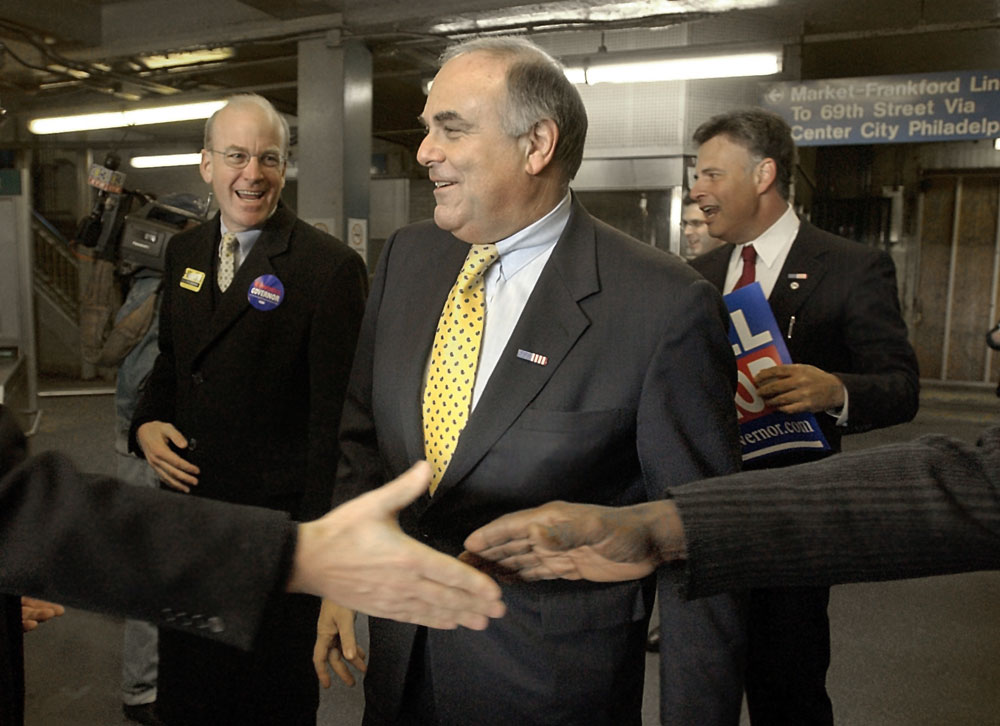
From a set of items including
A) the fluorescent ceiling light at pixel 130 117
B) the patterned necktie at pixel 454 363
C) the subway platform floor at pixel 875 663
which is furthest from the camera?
the fluorescent ceiling light at pixel 130 117

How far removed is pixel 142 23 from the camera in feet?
A: 28.9

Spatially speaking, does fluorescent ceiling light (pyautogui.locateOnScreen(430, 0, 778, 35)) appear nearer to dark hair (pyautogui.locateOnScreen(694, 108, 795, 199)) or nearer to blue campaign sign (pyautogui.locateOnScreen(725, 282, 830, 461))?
dark hair (pyautogui.locateOnScreen(694, 108, 795, 199))

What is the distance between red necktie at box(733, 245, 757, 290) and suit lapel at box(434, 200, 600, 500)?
38.4 inches

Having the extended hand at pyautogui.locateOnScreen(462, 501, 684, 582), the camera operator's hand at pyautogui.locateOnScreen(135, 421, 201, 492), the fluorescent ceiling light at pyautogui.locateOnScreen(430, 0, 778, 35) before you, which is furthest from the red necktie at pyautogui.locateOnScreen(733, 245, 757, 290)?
the fluorescent ceiling light at pyautogui.locateOnScreen(430, 0, 778, 35)

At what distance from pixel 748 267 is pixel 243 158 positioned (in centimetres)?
153

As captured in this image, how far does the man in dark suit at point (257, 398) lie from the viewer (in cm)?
226

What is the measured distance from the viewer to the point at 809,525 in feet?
3.55

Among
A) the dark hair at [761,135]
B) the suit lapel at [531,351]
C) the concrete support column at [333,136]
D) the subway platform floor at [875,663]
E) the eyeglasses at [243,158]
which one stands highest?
the concrete support column at [333,136]

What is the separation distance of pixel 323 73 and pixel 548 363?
7.16 metres

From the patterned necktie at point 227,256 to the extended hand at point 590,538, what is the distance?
1.56m

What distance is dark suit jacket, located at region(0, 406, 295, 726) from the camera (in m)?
1.02

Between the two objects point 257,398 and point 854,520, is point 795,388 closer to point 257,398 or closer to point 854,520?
point 854,520

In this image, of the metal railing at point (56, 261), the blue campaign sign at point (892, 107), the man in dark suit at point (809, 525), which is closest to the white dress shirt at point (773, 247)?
the man in dark suit at point (809, 525)

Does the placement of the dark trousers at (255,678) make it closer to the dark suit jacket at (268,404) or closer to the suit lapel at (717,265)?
the dark suit jacket at (268,404)
